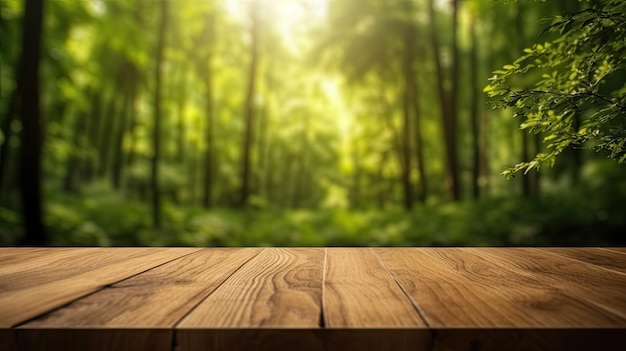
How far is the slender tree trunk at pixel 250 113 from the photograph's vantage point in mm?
11000

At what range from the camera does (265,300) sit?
1.00 meters

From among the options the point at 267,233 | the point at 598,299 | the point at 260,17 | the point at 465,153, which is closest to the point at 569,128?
the point at 598,299

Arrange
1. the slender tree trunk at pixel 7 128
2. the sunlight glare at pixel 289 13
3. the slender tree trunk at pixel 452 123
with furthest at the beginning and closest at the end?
1. the sunlight glare at pixel 289 13
2. the slender tree trunk at pixel 452 123
3. the slender tree trunk at pixel 7 128

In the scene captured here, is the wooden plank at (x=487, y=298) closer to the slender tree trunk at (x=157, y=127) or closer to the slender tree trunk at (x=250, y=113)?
the slender tree trunk at (x=157, y=127)

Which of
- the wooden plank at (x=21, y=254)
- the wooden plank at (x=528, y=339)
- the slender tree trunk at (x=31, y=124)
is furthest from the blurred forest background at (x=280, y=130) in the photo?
the wooden plank at (x=528, y=339)

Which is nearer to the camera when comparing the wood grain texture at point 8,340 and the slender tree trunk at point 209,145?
the wood grain texture at point 8,340

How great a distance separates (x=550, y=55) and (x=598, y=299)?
1.03 metres

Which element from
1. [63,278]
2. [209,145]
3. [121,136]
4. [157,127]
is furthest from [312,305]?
[121,136]

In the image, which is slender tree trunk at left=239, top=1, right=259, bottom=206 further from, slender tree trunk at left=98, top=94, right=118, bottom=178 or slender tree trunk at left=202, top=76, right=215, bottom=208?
slender tree trunk at left=98, top=94, right=118, bottom=178

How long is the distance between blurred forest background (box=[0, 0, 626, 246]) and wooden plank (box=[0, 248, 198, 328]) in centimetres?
517

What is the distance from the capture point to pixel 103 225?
8312mm

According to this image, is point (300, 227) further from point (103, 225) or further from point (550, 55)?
point (550, 55)

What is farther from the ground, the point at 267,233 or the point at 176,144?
the point at 176,144

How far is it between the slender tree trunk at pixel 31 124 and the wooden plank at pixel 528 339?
21.3 ft
